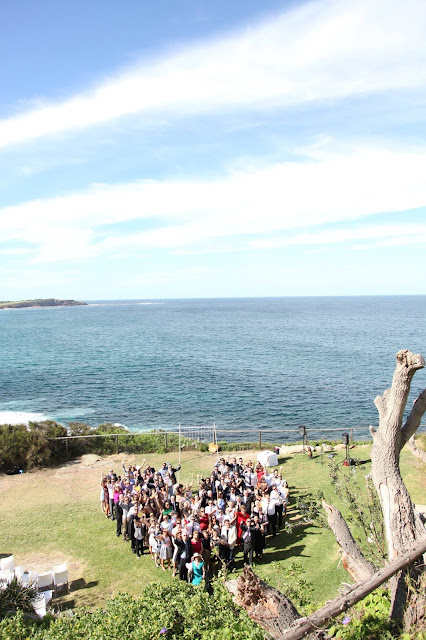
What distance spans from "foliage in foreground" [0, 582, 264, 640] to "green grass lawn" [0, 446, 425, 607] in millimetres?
3852

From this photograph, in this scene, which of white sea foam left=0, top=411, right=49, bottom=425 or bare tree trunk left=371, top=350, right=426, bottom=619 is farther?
white sea foam left=0, top=411, right=49, bottom=425

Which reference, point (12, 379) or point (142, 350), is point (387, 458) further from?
point (142, 350)

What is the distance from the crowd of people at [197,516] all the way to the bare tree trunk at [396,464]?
5.28m

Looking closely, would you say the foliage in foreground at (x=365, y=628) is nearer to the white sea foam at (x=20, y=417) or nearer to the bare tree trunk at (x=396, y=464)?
the bare tree trunk at (x=396, y=464)

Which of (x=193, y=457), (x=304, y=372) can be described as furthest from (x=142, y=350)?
(x=193, y=457)

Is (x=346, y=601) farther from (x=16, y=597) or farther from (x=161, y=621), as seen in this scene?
(x=16, y=597)

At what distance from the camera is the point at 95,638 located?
6.12 meters

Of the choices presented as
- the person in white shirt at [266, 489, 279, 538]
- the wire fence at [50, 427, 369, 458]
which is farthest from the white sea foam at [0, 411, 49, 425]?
the person in white shirt at [266, 489, 279, 538]

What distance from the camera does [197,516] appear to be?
43.2ft

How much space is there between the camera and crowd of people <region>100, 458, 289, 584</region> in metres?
12.1

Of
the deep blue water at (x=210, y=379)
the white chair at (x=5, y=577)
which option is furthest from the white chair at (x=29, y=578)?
the deep blue water at (x=210, y=379)

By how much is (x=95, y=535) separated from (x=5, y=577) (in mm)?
4178

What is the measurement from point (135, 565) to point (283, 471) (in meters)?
8.89

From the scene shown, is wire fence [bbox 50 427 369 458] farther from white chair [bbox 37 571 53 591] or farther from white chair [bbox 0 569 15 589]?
white chair [bbox 37 571 53 591]
